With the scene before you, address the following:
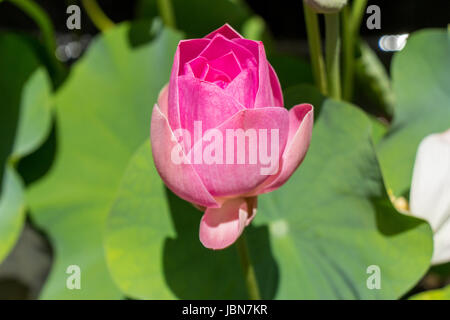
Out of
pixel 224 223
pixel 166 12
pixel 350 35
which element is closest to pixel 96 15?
pixel 166 12

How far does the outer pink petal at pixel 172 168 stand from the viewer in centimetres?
28

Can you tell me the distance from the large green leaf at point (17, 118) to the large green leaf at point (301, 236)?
0.53 ft

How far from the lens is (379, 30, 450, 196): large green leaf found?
0.49 meters

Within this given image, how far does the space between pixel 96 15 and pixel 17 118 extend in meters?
0.18

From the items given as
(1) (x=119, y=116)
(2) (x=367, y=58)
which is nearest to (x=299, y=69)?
(2) (x=367, y=58)

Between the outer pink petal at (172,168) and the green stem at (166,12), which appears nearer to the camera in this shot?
the outer pink petal at (172,168)

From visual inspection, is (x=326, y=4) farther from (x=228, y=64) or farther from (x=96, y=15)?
(x=96, y=15)

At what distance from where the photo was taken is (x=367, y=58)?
58 cm

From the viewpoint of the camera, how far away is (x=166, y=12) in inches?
21.8

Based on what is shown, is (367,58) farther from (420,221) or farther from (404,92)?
(420,221)

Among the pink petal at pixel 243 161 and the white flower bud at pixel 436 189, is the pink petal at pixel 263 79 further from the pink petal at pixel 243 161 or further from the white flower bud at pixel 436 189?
the white flower bud at pixel 436 189

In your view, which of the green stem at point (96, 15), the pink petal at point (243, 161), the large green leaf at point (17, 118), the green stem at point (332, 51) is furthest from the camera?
the green stem at point (96, 15)

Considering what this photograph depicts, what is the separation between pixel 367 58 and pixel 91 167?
350 millimetres

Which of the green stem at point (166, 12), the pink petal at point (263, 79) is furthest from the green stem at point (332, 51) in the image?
the green stem at point (166, 12)
